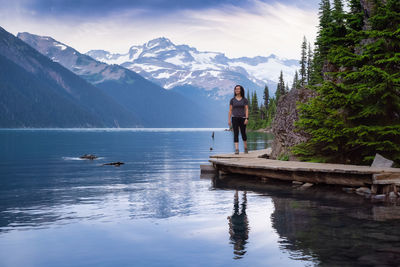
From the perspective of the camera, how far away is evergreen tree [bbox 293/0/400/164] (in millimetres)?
17125

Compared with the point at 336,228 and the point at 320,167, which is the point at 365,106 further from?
the point at 336,228

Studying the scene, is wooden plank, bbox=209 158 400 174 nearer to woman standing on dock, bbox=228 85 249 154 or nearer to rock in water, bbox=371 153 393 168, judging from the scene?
rock in water, bbox=371 153 393 168

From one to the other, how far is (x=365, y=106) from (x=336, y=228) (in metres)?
9.25

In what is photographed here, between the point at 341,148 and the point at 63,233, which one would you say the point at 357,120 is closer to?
the point at 341,148

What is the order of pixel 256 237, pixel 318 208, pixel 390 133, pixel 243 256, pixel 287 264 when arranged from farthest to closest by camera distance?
pixel 390 133 < pixel 318 208 < pixel 256 237 < pixel 243 256 < pixel 287 264

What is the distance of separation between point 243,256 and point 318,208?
5353mm

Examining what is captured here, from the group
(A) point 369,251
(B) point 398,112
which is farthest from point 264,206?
(B) point 398,112

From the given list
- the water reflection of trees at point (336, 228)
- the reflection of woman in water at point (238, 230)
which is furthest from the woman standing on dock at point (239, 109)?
the reflection of woman in water at point (238, 230)

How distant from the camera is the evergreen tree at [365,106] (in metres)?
17.1

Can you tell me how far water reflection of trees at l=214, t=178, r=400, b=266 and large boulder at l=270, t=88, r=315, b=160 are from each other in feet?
20.5

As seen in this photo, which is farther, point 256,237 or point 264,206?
point 264,206

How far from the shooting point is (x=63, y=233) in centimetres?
996

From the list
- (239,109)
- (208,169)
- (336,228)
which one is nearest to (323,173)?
(239,109)

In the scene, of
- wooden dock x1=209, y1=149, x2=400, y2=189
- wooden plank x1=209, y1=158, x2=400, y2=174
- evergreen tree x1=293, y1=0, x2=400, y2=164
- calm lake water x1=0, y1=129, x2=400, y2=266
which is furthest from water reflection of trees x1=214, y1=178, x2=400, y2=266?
evergreen tree x1=293, y1=0, x2=400, y2=164
